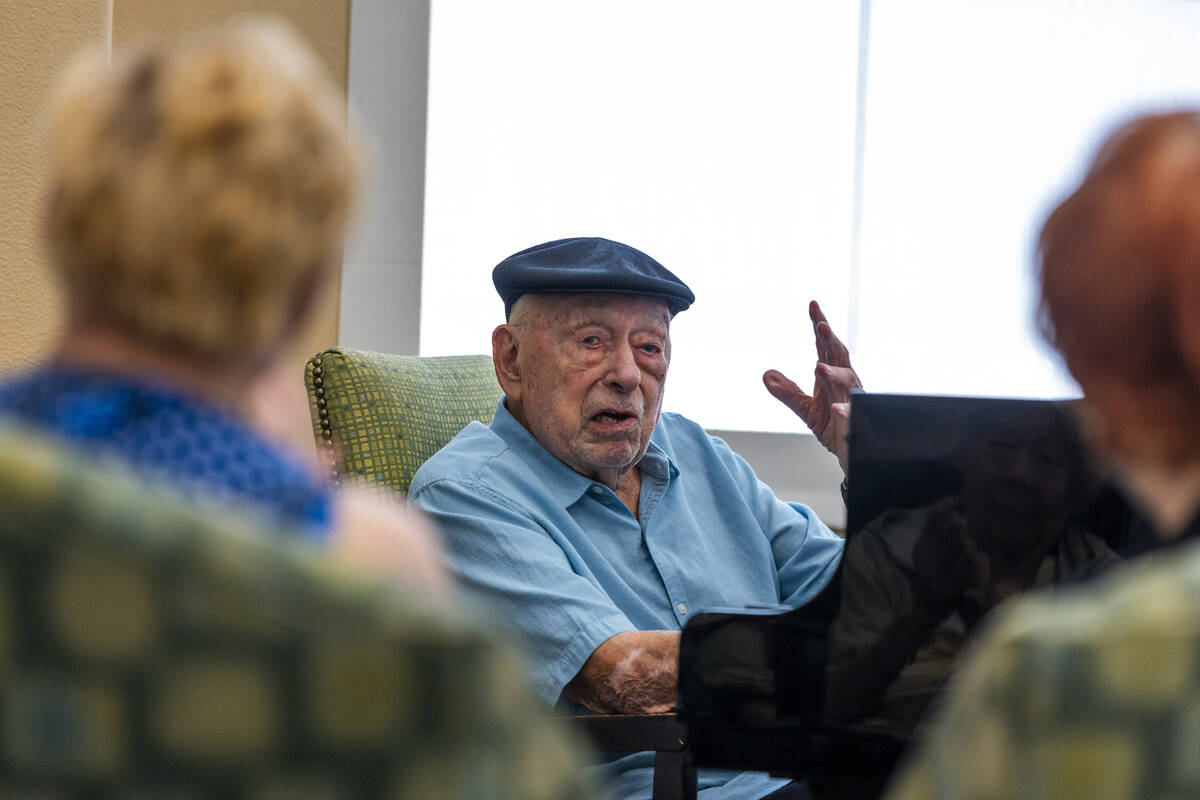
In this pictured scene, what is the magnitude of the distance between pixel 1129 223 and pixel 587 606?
4.07ft

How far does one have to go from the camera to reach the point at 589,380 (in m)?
2.21

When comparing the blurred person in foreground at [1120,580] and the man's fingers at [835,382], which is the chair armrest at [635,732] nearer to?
Result: the man's fingers at [835,382]

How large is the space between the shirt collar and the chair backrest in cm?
20

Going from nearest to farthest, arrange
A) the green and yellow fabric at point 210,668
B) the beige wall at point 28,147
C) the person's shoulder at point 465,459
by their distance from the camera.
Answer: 1. the green and yellow fabric at point 210,668
2. the person's shoulder at point 465,459
3. the beige wall at point 28,147

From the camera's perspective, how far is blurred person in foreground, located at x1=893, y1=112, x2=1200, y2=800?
54 centimetres

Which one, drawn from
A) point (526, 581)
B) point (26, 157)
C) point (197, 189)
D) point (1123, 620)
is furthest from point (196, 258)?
point (26, 157)

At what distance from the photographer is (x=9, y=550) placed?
48cm

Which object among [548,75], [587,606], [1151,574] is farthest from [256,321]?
[548,75]

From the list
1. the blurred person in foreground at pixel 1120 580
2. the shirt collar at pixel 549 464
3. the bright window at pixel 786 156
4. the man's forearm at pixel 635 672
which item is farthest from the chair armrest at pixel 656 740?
the bright window at pixel 786 156

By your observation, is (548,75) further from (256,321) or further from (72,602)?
(72,602)

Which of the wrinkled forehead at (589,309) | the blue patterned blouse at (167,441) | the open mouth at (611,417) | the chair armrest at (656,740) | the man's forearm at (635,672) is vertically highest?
the wrinkled forehead at (589,309)

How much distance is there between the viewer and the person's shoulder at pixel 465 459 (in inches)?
81.7

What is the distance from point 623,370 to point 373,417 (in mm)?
504

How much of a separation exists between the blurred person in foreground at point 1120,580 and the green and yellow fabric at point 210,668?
22cm
